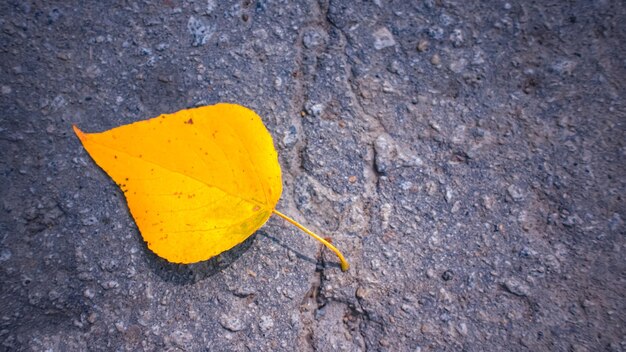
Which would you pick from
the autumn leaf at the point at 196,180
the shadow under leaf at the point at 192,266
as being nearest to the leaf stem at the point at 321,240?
the autumn leaf at the point at 196,180

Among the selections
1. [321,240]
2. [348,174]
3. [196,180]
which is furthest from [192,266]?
[348,174]

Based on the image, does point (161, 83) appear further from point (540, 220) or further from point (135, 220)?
point (540, 220)

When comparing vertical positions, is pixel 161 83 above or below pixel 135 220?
above

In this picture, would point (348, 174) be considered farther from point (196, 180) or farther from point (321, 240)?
point (196, 180)

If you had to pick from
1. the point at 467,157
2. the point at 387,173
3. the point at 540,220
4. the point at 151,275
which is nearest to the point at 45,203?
the point at 151,275

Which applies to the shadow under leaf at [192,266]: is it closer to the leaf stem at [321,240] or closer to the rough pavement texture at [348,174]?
the rough pavement texture at [348,174]

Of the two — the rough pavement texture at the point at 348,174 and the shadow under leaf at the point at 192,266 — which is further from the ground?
the rough pavement texture at the point at 348,174

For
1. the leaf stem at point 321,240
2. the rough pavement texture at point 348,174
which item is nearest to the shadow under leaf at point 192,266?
the rough pavement texture at point 348,174
